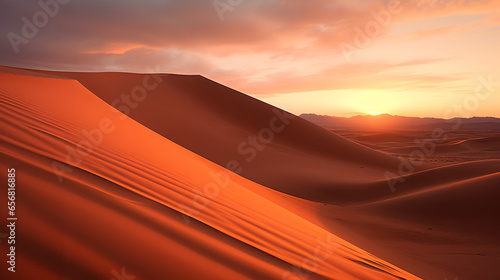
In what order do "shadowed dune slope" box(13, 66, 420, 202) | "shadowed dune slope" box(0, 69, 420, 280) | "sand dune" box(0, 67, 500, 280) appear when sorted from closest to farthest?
1. "shadowed dune slope" box(0, 69, 420, 280)
2. "sand dune" box(0, 67, 500, 280)
3. "shadowed dune slope" box(13, 66, 420, 202)

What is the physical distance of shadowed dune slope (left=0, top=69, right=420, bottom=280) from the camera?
1.60m

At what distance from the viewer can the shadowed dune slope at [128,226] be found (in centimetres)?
160

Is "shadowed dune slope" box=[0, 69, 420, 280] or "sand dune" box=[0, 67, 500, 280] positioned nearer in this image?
"shadowed dune slope" box=[0, 69, 420, 280]

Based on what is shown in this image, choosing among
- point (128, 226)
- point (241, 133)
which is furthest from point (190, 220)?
point (241, 133)

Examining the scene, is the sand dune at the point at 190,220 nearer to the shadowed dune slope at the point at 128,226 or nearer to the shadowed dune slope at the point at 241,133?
the shadowed dune slope at the point at 128,226

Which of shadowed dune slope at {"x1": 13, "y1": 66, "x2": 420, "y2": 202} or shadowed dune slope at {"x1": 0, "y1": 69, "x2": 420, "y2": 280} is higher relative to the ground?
shadowed dune slope at {"x1": 13, "y1": 66, "x2": 420, "y2": 202}

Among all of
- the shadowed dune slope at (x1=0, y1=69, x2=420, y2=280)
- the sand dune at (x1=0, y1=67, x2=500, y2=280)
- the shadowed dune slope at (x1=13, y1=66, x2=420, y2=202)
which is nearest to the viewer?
the shadowed dune slope at (x1=0, y1=69, x2=420, y2=280)

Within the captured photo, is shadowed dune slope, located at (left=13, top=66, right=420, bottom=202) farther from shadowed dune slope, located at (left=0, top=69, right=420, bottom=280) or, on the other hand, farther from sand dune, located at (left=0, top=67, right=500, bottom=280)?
shadowed dune slope, located at (left=0, top=69, right=420, bottom=280)

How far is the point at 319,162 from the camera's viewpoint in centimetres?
1844

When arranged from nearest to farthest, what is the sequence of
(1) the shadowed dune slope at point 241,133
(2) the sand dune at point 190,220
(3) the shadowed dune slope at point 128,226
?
(3) the shadowed dune slope at point 128,226, (2) the sand dune at point 190,220, (1) the shadowed dune slope at point 241,133

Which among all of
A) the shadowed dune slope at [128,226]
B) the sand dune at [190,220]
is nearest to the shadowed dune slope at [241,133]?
the sand dune at [190,220]

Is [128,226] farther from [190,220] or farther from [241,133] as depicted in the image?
[241,133]

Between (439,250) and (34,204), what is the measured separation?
276 inches

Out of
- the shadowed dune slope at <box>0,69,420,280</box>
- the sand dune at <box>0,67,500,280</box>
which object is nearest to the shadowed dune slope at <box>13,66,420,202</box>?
the sand dune at <box>0,67,500,280</box>
